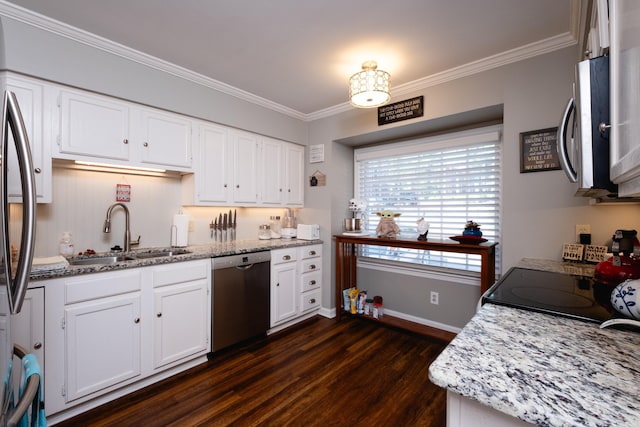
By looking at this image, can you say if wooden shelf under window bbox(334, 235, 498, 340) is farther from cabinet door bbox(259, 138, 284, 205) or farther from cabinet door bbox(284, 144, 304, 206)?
cabinet door bbox(259, 138, 284, 205)

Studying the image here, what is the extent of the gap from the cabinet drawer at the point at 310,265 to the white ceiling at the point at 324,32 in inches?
76.6

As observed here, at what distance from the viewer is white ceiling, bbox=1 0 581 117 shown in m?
1.73

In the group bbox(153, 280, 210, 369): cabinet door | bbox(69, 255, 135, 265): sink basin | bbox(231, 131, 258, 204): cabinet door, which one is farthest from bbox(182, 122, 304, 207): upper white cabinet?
bbox(153, 280, 210, 369): cabinet door

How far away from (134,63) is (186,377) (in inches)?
97.9

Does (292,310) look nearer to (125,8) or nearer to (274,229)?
(274,229)

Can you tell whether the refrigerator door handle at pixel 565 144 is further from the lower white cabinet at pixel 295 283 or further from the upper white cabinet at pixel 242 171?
the upper white cabinet at pixel 242 171

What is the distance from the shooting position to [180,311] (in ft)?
7.23

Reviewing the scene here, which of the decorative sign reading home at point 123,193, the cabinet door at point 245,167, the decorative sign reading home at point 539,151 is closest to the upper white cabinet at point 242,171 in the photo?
the cabinet door at point 245,167

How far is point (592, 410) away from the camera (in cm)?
50

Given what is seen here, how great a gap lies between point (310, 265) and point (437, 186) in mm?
1670

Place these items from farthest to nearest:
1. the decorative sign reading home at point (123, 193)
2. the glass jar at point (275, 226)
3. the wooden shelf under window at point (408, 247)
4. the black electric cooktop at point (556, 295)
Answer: the glass jar at point (275, 226), the decorative sign reading home at point (123, 193), the wooden shelf under window at point (408, 247), the black electric cooktop at point (556, 295)

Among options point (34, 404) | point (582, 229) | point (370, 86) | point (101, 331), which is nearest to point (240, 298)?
point (101, 331)

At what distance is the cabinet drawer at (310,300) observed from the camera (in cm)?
322

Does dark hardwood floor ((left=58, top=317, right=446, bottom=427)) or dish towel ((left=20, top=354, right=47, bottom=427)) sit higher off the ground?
dish towel ((left=20, top=354, right=47, bottom=427))
